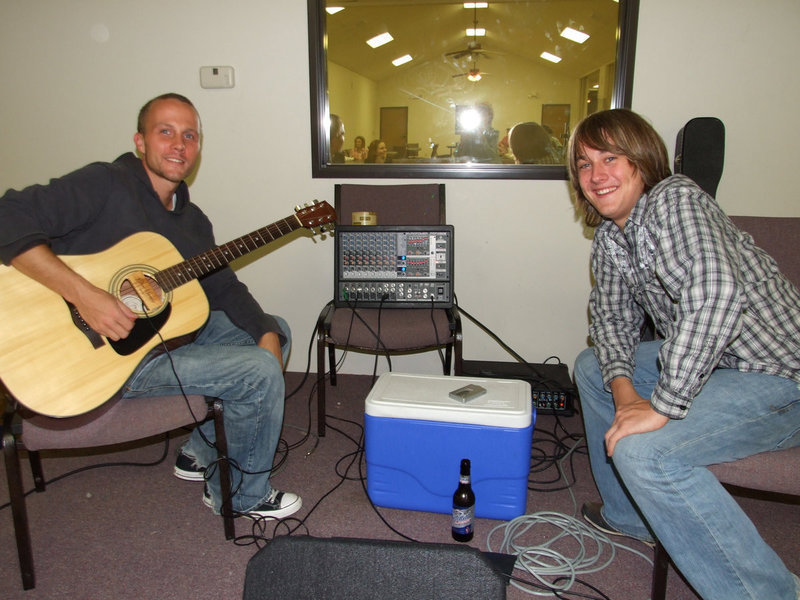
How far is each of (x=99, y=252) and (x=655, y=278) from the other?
147 centimetres

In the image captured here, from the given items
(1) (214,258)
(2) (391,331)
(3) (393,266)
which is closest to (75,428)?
(1) (214,258)

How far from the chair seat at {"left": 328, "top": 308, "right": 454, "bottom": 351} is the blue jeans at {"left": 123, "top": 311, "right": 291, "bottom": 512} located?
1.62ft

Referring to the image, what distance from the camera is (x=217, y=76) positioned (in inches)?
107

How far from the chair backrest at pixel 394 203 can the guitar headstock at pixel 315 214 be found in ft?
1.60

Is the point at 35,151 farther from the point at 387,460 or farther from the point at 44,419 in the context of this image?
the point at 387,460

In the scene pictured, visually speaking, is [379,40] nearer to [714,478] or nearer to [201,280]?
[201,280]

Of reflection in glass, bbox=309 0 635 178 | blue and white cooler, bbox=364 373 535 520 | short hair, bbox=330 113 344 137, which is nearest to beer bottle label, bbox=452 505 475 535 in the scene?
blue and white cooler, bbox=364 373 535 520

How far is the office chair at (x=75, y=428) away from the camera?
1334 mm

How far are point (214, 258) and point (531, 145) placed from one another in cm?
170

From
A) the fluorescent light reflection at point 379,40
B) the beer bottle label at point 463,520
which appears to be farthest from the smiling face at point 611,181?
the fluorescent light reflection at point 379,40

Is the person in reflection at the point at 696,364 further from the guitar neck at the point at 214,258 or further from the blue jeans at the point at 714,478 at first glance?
the guitar neck at the point at 214,258

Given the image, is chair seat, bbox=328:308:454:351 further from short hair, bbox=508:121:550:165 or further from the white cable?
short hair, bbox=508:121:550:165

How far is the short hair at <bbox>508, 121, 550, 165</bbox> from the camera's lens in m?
2.74

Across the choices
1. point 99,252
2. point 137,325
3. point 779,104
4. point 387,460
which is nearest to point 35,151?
point 99,252
